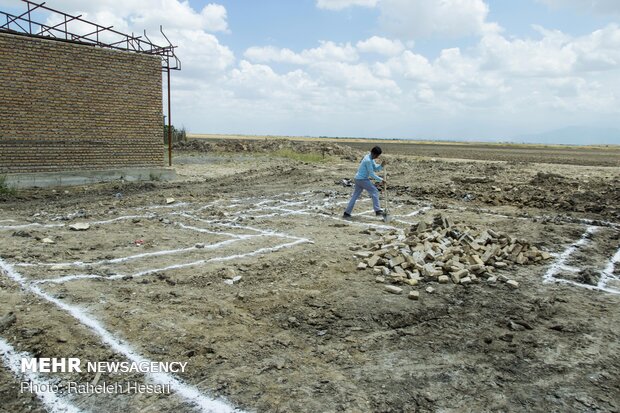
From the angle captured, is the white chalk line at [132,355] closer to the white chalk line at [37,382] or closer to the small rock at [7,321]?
the small rock at [7,321]

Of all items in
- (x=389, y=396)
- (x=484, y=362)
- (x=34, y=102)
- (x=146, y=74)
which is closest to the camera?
(x=389, y=396)

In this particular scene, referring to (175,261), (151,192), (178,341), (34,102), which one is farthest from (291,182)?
(178,341)

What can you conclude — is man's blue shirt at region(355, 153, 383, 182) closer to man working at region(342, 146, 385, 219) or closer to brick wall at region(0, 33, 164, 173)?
man working at region(342, 146, 385, 219)

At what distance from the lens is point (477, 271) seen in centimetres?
661

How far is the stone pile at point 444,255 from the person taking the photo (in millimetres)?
6445

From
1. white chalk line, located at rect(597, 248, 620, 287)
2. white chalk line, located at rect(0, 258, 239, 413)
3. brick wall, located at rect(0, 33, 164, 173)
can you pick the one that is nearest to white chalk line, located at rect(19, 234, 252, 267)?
white chalk line, located at rect(0, 258, 239, 413)

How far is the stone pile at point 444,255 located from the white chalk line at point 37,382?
3.71 meters

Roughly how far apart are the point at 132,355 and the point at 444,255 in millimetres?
4520

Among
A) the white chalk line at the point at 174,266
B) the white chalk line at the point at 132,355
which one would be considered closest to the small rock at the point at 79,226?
the white chalk line at the point at 174,266

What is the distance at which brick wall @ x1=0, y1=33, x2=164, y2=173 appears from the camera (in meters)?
13.5

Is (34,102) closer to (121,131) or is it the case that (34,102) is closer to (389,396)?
(121,131)

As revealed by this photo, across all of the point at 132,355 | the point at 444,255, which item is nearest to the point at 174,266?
the point at 132,355

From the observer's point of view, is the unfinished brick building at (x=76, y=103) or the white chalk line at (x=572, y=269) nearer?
the white chalk line at (x=572, y=269)

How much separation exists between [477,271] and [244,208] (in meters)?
6.64
